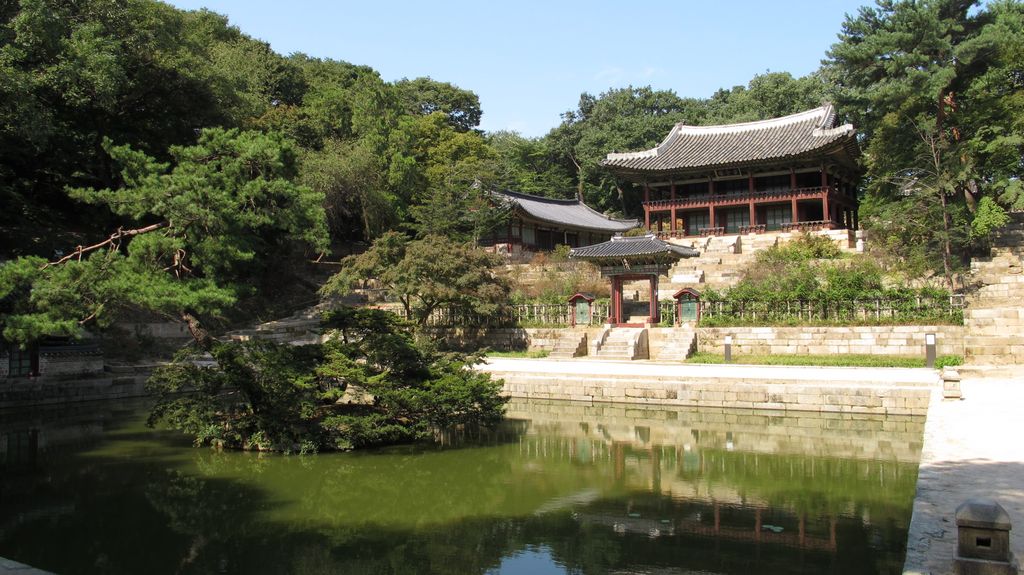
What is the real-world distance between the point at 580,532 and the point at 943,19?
2929cm

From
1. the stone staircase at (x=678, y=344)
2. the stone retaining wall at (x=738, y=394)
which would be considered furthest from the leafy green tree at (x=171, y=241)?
the stone staircase at (x=678, y=344)

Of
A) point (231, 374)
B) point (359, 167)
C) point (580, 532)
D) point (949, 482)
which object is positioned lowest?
point (580, 532)

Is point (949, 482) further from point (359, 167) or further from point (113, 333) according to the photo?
point (359, 167)

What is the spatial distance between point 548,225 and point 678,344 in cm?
1784

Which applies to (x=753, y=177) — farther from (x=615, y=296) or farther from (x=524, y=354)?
(x=524, y=354)

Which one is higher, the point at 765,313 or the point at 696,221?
the point at 696,221

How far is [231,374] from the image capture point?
41.7 feet

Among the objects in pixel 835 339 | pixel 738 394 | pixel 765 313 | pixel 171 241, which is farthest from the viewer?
pixel 765 313

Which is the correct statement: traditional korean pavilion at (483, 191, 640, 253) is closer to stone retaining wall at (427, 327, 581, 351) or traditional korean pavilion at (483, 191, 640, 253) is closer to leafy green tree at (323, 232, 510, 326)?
stone retaining wall at (427, 327, 581, 351)

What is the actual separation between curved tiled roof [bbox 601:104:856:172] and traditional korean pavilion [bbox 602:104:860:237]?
0.05 m

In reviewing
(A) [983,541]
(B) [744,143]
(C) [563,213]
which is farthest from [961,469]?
(C) [563,213]

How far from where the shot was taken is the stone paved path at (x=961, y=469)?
6049mm

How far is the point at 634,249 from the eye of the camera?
25.8m

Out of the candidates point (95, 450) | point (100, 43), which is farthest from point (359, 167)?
point (95, 450)
